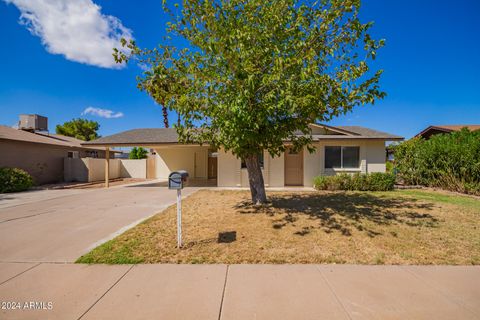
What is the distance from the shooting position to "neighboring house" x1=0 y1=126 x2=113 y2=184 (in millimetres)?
12927

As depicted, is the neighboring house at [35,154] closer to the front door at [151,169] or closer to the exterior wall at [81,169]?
the exterior wall at [81,169]

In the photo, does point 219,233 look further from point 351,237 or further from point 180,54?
point 180,54

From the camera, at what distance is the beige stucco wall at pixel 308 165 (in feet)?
40.7

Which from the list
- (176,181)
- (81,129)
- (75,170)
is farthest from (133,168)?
(81,129)

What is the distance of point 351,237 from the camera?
182 inches

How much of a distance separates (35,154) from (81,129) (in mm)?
24662

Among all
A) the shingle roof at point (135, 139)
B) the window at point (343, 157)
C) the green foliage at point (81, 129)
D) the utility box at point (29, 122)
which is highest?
the green foliage at point (81, 129)

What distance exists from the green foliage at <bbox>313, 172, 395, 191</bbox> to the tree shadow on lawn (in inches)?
116

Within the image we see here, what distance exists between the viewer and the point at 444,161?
11031 mm

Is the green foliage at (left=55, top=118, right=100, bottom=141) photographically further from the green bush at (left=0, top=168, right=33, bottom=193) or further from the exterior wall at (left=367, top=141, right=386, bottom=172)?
the exterior wall at (left=367, top=141, right=386, bottom=172)

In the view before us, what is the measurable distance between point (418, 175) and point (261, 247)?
1310 cm

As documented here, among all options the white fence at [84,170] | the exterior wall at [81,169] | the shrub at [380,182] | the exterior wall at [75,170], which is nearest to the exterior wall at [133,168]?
the white fence at [84,170]

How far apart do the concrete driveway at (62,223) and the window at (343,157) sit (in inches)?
363

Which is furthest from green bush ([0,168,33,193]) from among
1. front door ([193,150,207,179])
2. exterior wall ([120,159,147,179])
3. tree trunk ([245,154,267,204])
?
tree trunk ([245,154,267,204])
